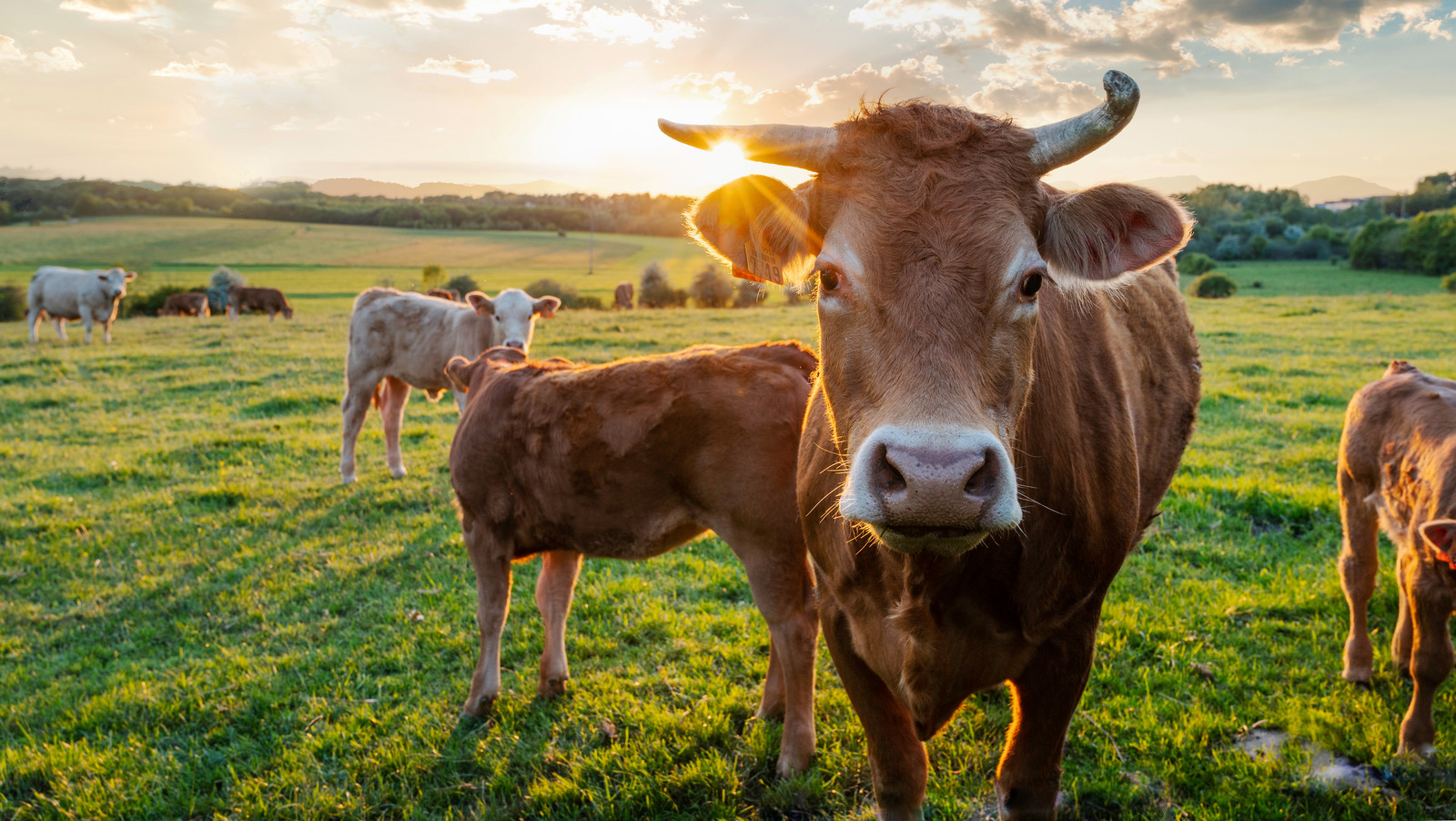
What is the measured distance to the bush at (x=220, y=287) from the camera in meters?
41.5

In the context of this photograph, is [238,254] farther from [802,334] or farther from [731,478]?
[731,478]

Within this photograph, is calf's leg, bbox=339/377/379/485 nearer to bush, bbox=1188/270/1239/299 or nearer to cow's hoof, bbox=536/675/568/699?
cow's hoof, bbox=536/675/568/699

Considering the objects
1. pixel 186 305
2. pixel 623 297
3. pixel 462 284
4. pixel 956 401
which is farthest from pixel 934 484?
pixel 462 284

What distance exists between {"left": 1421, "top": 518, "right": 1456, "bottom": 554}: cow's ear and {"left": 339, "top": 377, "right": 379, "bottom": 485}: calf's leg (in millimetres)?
8965

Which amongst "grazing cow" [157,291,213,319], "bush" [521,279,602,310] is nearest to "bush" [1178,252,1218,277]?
"bush" [521,279,602,310]

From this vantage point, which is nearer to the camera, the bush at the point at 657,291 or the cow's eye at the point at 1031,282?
the cow's eye at the point at 1031,282

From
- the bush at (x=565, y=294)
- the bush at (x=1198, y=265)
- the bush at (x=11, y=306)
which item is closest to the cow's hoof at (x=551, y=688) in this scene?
the bush at (x=565, y=294)

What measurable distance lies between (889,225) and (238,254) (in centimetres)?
6862

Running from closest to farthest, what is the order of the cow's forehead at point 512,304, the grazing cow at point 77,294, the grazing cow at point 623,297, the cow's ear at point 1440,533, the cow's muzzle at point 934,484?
the cow's muzzle at point 934,484 → the cow's ear at point 1440,533 → the cow's forehead at point 512,304 → the grazing cow at point 77,294 → the grazing cow at point 623,297

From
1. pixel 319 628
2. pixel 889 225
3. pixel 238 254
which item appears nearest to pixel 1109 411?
pixel 889 225

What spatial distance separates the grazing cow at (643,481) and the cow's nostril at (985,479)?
1973 mm

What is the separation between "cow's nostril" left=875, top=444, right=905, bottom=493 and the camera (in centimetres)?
164

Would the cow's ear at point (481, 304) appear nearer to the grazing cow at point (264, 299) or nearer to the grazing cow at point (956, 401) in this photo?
the grazing cow at point (956, 401)

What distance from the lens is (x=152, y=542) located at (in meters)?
7.01
